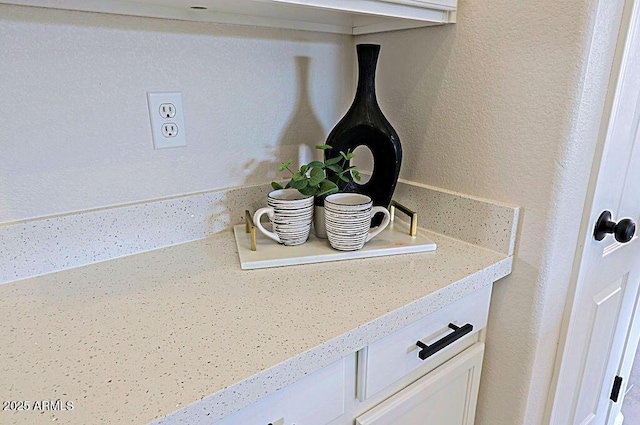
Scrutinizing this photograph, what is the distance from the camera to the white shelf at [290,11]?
717 mm

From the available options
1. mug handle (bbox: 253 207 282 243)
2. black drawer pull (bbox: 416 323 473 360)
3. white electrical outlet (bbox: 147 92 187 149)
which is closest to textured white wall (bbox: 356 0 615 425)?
black drawer pull (bbox: 416 323 473 360)

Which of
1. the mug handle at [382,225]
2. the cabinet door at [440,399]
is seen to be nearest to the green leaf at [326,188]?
the mug handle at [382,225]

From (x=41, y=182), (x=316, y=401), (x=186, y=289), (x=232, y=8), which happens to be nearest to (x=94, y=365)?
(x=186, y=289)

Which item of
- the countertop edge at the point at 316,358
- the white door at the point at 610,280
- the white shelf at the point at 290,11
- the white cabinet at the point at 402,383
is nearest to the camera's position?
the countertop edge at the point at 316,358

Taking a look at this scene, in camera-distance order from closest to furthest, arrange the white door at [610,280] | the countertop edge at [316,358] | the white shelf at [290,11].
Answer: the countertop edge at [316,358] → the white shelf at [290,11] → the white door at [610,280]

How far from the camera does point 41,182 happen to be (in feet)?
2.48

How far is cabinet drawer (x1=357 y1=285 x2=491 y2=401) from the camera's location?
67 cm

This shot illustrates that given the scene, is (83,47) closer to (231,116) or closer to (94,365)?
(231,116)

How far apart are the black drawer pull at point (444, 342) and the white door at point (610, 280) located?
0.32m

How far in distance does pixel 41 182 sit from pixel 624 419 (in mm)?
2095

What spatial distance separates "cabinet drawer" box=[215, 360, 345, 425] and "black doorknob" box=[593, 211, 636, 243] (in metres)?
0.71

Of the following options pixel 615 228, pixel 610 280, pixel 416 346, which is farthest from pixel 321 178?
pixel 610 280

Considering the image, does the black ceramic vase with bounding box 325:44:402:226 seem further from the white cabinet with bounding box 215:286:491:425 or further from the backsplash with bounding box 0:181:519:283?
the white cabinet with bounding box 215:286:491:425

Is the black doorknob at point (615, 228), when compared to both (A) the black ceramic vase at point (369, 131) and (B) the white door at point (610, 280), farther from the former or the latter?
(A) the black ceramic vase at point (369, 131)
